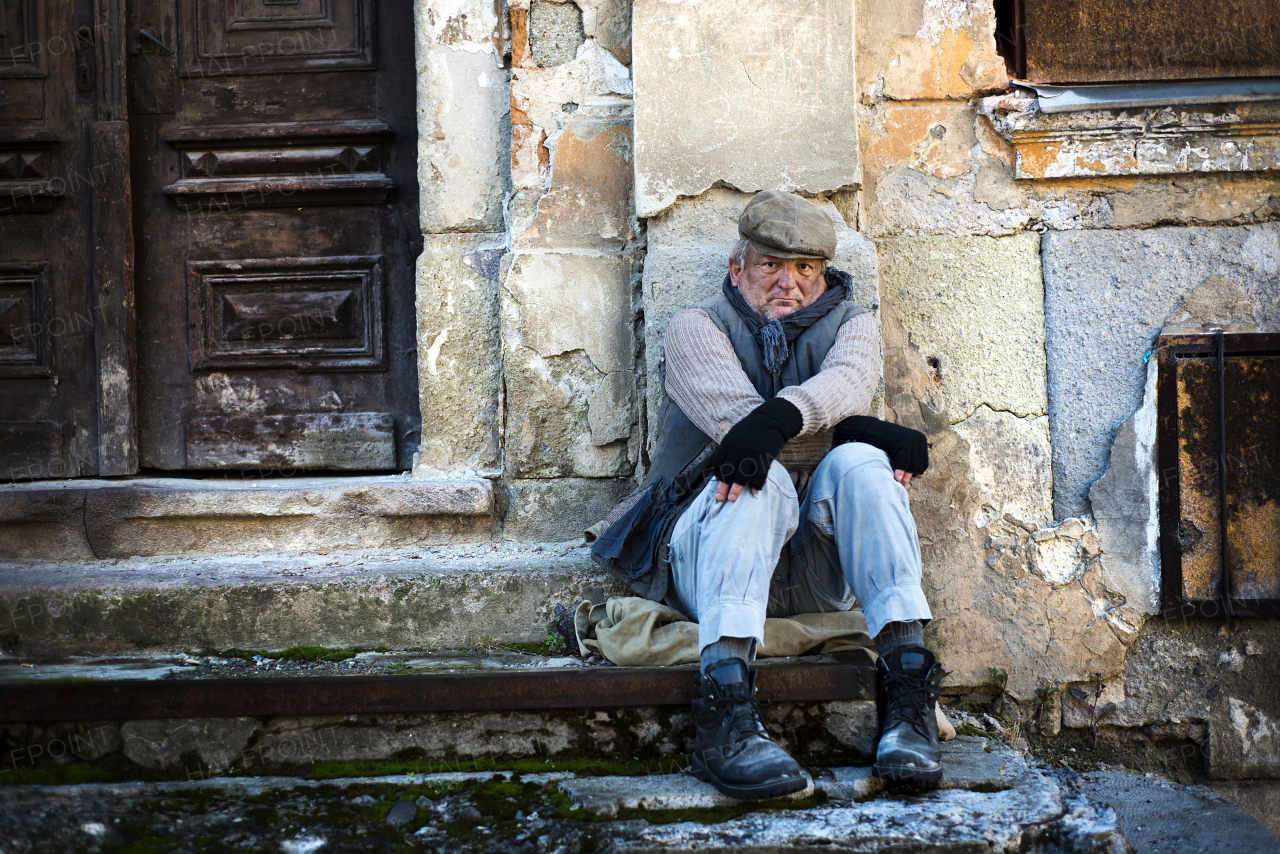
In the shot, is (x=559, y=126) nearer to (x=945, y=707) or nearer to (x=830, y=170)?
(x=830, y=170)

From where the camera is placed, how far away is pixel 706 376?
2.38 meters

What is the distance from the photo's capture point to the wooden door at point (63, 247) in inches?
122

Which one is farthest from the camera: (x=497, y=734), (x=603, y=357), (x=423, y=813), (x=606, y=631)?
(x=603, y=357)

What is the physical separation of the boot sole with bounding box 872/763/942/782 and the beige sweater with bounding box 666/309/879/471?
749 millimetres

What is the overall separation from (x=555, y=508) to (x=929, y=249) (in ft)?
4.47

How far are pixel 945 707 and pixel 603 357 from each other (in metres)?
1.41

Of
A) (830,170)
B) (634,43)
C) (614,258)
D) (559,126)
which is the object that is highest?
(634,43)

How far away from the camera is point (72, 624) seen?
2555mm

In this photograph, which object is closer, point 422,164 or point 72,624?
point 72,624

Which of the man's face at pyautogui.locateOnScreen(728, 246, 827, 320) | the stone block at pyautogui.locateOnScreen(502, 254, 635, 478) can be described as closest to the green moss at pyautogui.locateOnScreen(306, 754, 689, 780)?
the stone block at pyautogui.locateOnScreen(502, 254, 635, 478)

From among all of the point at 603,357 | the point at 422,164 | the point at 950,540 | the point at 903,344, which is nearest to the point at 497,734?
the point at 603,357

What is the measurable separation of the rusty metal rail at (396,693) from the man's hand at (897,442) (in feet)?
1.52

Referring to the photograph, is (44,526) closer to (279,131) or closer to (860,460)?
(279,131)

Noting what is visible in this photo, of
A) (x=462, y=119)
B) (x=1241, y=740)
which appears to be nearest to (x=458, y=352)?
(x=462, y=119)
